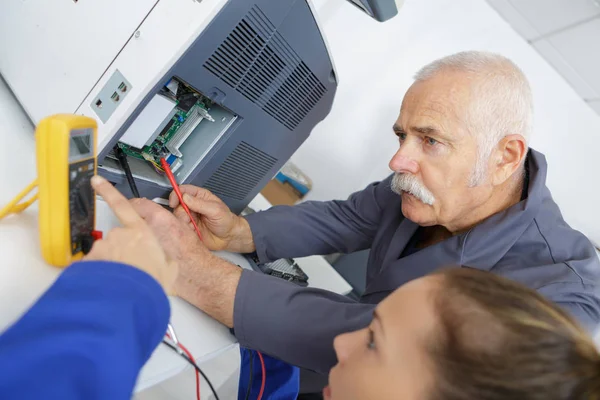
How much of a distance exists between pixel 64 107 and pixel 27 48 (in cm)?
15

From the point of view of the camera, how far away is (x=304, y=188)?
2271 mm

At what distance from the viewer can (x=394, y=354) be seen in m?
0.47

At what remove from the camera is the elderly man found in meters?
0.74

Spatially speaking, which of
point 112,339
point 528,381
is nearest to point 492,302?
point 528,381

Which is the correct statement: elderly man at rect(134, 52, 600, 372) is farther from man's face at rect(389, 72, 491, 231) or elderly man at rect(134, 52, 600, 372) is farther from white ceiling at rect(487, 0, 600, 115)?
white ceiling at rect(487, 0, 600, 115)

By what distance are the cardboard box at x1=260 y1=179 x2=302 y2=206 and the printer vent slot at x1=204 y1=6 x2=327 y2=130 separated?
118 centimetres

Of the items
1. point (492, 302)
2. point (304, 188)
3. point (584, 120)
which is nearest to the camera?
point (492, 302)

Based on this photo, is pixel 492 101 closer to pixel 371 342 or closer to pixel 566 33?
pixel 371 342

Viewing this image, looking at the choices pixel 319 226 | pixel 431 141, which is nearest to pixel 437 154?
pixel 431 141

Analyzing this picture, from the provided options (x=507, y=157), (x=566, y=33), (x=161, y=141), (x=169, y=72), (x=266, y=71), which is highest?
(x=566, y=33)

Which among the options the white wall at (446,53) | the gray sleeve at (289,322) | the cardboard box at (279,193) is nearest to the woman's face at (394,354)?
the gray sleeve at (289,322)

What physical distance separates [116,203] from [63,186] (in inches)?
2.5

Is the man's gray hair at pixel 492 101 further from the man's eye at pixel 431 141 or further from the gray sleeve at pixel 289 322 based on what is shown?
the gray sleeve at pixel 289 322

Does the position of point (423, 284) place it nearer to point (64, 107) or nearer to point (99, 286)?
point (99, 286)
